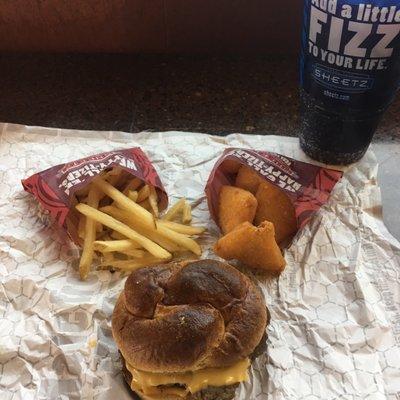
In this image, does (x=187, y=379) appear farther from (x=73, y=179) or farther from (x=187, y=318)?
(x=73, y=179)

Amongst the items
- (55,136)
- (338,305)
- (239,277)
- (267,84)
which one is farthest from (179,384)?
(267,84)

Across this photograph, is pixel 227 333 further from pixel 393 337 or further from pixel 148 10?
pixel 148 10

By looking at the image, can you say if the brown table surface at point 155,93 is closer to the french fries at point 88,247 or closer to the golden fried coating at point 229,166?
the golden fried coating at point 229,166

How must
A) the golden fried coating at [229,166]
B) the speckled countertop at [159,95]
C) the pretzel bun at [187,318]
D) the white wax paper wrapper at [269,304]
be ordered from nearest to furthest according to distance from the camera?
1. the pretzel bun at [187,318]
2. the white wax paper wrapper at [269,304]
3. the golden fried coating at [229,166]
4. the speckled countertop at [159,95]

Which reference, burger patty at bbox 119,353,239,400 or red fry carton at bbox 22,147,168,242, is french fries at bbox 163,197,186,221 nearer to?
red fry carton at bbox 22,147,168,242

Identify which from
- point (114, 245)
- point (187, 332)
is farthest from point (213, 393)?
point (114, 245)

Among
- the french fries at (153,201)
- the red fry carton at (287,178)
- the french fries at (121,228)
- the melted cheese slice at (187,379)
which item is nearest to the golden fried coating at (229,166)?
the red fry carton at (287,178)
